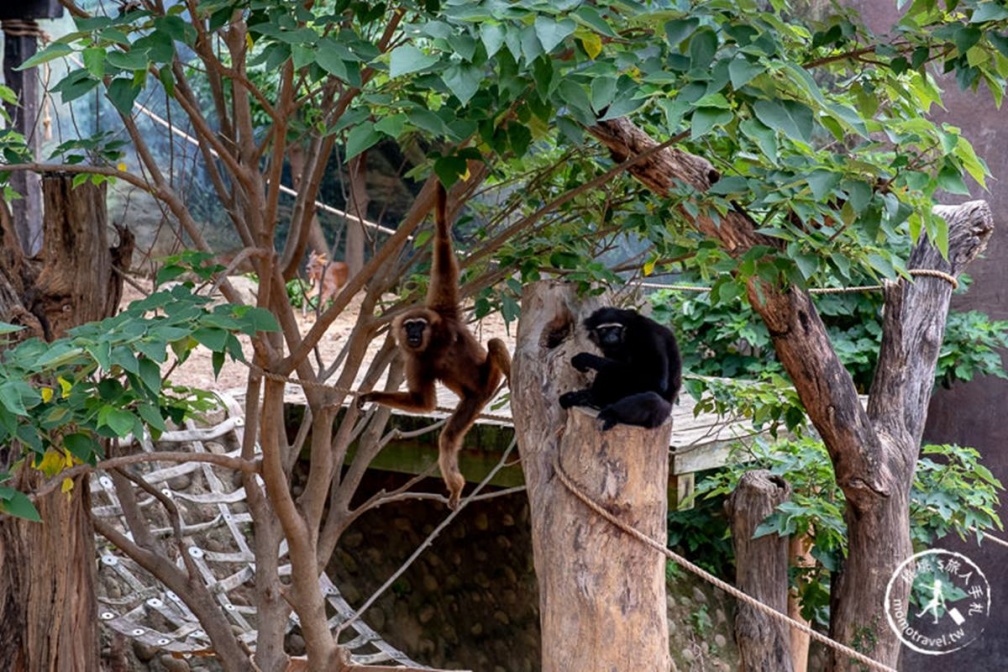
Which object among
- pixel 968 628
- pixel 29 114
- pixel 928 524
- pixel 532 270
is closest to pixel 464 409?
pixel 532 270

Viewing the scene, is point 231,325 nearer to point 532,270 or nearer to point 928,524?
point 532,270

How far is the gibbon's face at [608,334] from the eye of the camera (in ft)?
12.8

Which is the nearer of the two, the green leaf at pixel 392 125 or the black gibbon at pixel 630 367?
the green leaf at pixel 392 125

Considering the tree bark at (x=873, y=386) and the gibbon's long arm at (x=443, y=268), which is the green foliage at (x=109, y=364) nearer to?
the gibbon's long arm at (x=443, y=268)

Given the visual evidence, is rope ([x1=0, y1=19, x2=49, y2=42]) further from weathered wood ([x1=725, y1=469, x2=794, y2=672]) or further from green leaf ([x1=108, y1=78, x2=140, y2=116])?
weathered wood ([x1=725, y1=469, x2=794, y2=672])

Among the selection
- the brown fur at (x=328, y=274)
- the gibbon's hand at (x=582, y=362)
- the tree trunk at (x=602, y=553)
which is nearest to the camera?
the tree trunk at (x=602, y=553)

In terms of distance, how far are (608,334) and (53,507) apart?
2.22 meters

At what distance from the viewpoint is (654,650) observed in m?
3.01

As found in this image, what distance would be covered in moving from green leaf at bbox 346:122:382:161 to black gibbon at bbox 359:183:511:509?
1.43 meters

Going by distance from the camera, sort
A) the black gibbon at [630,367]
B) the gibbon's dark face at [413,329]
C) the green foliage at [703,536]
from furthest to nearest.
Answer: the green foliage at [703,536], the gibbon's dark face at [413,329], the black gibbon at [630,367]

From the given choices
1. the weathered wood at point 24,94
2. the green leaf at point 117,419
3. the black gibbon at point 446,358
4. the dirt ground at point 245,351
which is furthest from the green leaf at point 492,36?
the dirt ground at point 245,351

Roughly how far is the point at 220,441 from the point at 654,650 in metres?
5.09

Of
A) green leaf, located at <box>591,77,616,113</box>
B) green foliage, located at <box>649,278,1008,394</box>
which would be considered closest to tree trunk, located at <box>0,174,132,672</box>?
green leaf, located at <box>591,77,616,113</box>

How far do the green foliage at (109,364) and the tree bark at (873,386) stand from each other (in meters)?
1.66
